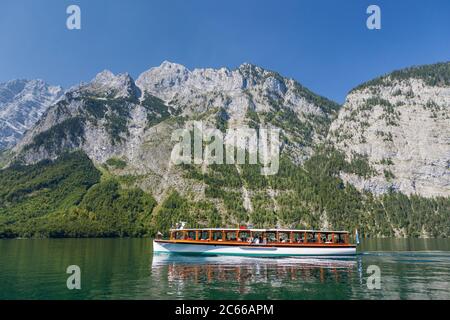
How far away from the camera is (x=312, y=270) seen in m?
65.5

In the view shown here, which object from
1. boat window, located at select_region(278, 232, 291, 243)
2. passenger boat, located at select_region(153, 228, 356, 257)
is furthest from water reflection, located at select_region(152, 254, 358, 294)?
boat window, located at select_region(278, 232, 291, 243)

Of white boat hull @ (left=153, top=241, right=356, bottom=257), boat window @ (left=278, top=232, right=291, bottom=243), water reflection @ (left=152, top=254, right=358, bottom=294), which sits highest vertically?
boat window @ (left=278, top=232, right=291, bottom=243)

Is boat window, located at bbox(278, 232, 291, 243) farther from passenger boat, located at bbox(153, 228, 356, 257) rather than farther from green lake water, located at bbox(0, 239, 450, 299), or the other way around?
green lake water, located at bbox(0, 239, 450, 299)

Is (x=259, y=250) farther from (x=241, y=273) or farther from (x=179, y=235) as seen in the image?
(x=241, y=273)

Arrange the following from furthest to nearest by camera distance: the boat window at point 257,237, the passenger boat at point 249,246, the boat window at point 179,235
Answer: the boat window at point 179,235, the boat window at point 257,237, the passenger boat at point 249,246

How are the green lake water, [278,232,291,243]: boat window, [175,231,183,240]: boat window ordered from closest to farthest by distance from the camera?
the green lake water < [278,232,291,243]: boat window < [175,231,183,240]: boat window

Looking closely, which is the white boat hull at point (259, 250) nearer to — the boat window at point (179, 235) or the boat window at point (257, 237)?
the boat window at point (257, 237)

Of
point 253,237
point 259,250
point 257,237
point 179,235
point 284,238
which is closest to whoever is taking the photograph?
point 259,250

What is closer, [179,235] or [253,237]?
[253,237]

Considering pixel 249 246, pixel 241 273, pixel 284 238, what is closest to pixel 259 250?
pixel 249 246

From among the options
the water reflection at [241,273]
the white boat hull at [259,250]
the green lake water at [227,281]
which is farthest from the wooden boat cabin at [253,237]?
the green lake water at [227,281]
